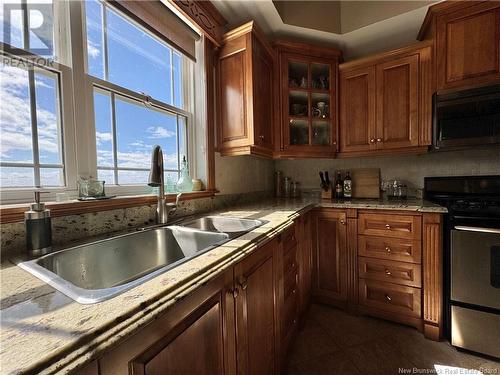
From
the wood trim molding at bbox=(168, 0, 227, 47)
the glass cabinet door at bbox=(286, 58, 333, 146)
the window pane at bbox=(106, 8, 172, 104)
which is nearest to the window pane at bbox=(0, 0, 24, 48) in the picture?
the window pane at bbox=(106, 8, 172, 104)

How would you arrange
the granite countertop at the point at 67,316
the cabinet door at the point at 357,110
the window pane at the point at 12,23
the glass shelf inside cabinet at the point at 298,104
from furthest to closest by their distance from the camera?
the glass shelf inside cabinet at the point at 298,104 → the cabinet door at the point at 357,110 → the window pane at the point at 12,23 → the granite countertop at the point at 67,316

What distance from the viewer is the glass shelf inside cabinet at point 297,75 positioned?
2221 millimetres

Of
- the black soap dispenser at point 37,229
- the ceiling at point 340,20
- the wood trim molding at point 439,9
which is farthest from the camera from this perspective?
the ceiling at point 340,20

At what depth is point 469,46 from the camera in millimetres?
1703

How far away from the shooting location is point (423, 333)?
5.48 feet

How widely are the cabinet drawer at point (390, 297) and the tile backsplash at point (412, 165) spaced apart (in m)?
1.03

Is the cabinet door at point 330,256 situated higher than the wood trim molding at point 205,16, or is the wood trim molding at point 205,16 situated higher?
the wood trim molding at point 205,16

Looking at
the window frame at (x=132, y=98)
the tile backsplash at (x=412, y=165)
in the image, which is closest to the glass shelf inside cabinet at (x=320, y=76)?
the tile backsplash at (x=412, y=165)

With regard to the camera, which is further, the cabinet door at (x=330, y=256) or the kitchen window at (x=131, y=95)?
the cabinet door at (x=330, y=256)

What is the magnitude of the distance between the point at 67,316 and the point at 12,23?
118 centimetres

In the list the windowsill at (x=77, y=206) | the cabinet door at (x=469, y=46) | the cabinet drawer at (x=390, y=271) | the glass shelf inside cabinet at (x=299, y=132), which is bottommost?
the cabinet drawer at (x=390, y=271)

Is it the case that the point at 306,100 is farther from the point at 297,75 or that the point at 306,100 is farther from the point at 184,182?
the point at 184,182

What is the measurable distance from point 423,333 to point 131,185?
7.36 feet

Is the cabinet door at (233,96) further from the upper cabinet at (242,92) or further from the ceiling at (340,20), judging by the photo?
the ceiling at (340,20)
